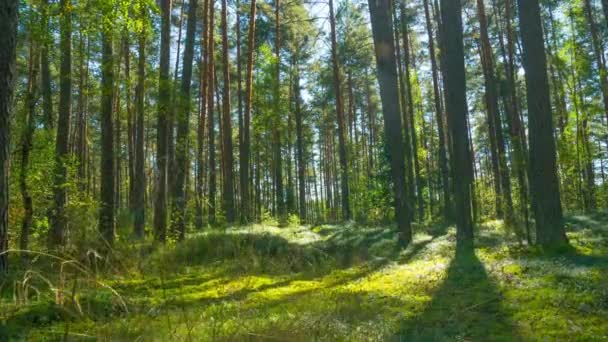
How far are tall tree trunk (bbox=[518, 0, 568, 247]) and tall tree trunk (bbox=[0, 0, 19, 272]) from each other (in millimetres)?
9065

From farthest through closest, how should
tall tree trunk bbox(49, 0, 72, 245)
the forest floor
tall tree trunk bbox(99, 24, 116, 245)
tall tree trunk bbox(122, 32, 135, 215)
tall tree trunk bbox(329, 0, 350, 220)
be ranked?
tall tree trunk bbox(329, 0, 350, 220)
tall tree trunk bbox(122, 32, 135, 215)
tall tree trunk bbox(99, 24, 116, 245)
tall tree trunk bbox(49, 0, 72, 245)
the forest floor

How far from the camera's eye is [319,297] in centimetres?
662

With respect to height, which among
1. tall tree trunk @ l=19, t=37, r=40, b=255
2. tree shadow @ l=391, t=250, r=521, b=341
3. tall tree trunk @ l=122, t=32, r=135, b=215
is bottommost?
tree shadow @ l=391, t=250, r=521, b=341

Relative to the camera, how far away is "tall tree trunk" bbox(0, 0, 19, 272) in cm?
430

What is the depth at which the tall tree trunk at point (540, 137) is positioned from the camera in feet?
30.2

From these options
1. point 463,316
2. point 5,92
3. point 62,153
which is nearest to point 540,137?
A: point 463,316

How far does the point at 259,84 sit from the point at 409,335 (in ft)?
68.1

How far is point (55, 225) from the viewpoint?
11086mm

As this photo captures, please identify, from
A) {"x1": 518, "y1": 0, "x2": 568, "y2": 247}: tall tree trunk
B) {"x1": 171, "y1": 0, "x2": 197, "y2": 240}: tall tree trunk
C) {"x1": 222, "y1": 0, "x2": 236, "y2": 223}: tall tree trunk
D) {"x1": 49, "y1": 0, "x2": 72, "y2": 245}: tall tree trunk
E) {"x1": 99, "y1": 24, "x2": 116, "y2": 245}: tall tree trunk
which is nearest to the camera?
{"x1": 518, "y1": 0, "x2": 568, "y2": 247}: tall tree trunk

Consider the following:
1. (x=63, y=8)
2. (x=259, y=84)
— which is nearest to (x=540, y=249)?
(x=63, y=8)

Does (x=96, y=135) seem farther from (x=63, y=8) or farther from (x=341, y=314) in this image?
(x=341, y=314)

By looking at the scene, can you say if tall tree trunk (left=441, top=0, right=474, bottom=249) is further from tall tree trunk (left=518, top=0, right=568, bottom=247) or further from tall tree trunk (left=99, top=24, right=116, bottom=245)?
tall tree trunk (left=99, top=24, right=116, bottom=245)

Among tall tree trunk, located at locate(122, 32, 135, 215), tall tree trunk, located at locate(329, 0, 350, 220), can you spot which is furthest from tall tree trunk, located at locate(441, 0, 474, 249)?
tall tree trunk, located at locate(329, 0, 350, 220)

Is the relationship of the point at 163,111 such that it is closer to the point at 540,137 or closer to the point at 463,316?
the point at 540,137
